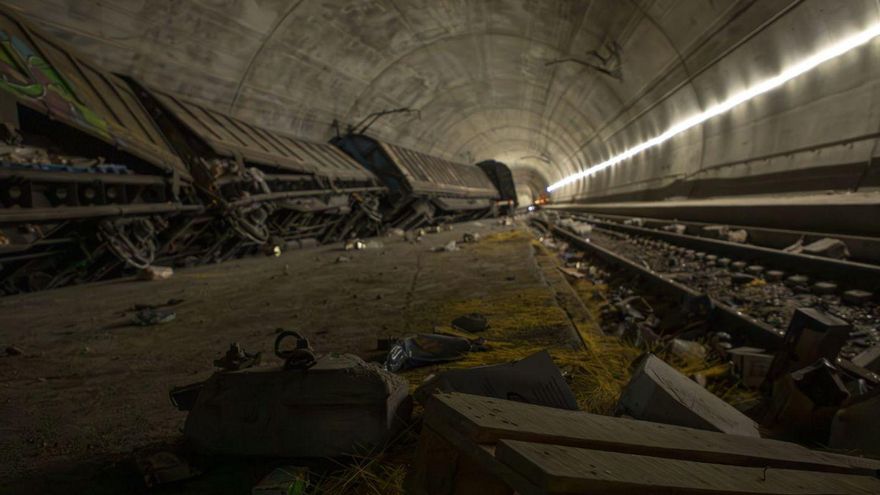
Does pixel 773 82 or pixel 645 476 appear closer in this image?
pixel 645 476

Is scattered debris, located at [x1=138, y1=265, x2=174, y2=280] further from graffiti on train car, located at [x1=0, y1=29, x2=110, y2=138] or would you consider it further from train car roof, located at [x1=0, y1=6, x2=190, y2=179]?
graffiti on train car, located at [x1=0, y1=29, x2=110, y2=138]

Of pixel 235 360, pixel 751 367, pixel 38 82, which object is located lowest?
pixel 751 367

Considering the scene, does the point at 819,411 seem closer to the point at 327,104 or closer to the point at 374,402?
the point at 374,402

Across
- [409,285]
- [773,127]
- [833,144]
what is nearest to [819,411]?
[409,285]

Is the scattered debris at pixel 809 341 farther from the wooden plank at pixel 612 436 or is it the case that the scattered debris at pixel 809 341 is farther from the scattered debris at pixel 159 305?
the scattered debris at pixel 159 305

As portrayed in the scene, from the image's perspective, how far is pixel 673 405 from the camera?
61.4 inches

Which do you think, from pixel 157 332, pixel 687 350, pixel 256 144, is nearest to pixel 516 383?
pixel 687 350

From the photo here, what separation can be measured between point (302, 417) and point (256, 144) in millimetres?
9095

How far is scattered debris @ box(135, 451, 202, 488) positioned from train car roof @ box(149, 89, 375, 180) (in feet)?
24.2

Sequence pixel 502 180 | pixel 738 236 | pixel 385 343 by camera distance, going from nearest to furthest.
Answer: pixel 385 343, pixel 738 236, pixel 502 180

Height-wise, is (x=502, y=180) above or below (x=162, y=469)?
above

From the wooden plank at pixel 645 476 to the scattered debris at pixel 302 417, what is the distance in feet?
2.45

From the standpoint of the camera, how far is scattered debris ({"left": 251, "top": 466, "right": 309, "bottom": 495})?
1261 millimetres

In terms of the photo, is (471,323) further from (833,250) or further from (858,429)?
(833,250)
